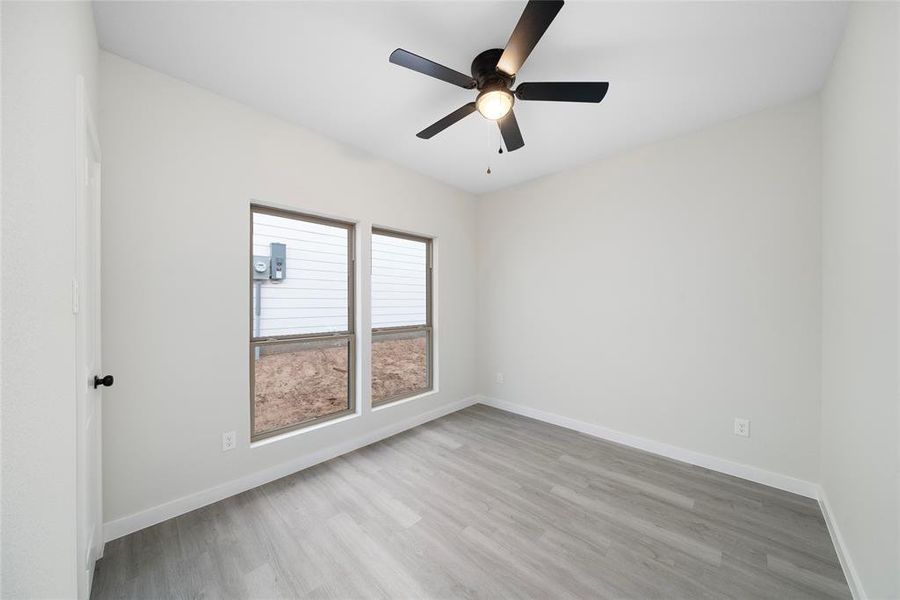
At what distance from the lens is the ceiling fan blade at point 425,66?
1.50 meters

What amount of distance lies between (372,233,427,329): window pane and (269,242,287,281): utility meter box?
2.78 ft

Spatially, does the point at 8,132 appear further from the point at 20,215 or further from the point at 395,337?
the point at 395,337

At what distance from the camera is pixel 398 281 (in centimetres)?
346

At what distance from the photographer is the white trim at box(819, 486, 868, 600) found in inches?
56.8

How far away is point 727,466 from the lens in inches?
97.4

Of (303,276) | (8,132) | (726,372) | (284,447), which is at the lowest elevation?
(284,447)

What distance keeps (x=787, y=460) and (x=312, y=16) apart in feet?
13.0

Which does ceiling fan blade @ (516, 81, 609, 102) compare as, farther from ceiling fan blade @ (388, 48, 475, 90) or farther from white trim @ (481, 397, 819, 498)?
white trim @ (481, 397, 819, 498)

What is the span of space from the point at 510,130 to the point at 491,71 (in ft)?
1.28

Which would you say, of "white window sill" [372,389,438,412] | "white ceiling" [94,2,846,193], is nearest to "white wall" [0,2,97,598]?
"white ceiling" [94,2,846,193]

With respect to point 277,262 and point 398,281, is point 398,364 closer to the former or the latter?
point 398,281

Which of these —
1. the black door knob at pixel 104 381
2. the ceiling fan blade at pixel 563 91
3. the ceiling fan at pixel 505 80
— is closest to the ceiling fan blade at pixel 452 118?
the ceiling fan at pixel 505 80

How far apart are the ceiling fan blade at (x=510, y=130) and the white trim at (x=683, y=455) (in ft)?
8.71

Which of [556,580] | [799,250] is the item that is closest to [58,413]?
[556,580]
